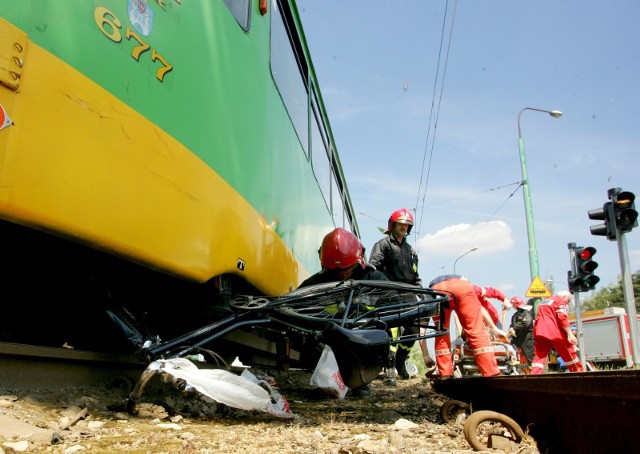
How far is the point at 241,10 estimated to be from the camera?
3639 mm

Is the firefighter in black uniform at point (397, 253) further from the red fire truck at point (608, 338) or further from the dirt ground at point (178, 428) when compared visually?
the red fire truck at point (608, 338)

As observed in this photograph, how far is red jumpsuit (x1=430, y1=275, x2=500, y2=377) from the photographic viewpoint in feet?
13.7

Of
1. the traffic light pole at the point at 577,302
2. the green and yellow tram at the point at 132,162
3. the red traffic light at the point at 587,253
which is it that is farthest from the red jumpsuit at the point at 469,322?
the red traffic light at the point at 587,253

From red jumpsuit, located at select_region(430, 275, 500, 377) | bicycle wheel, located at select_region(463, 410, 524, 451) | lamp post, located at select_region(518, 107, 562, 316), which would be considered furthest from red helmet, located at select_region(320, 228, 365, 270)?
lamp post, located at select_region(518, 107, 562, 316)

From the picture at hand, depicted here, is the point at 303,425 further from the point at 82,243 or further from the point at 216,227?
the point at 82,243

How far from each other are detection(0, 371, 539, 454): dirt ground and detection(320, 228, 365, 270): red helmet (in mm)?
1119

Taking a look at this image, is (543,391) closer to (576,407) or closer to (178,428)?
(576,407)

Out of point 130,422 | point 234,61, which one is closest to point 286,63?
point 234,61

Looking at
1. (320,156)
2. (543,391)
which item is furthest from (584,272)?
(543,391)

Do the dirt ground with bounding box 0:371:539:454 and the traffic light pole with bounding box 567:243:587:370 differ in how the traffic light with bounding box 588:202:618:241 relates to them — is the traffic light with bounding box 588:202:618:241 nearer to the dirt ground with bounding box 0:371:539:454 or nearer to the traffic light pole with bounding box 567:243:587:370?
the traffic light pole with bounding box 567:243:587:370

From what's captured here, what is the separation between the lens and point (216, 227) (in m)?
3.04

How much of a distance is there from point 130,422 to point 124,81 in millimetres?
1457

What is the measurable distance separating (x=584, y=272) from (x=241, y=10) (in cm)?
871

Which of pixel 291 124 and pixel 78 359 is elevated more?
pixel 291 124
